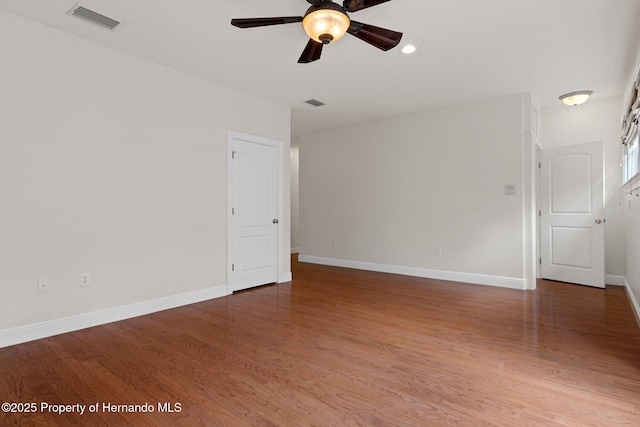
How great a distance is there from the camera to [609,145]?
4.91m

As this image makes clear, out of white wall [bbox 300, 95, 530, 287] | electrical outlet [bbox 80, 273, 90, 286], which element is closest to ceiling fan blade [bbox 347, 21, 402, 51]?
white wall [bbox 300, 95, 530, 287]

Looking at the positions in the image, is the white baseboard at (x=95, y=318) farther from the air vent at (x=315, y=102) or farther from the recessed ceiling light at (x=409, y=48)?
the recessed ceiling light at (x=409, y=48)

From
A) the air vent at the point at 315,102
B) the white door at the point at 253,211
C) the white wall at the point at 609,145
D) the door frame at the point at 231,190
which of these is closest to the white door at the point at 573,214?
the white wall at the point at 609,145

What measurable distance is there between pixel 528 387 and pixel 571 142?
4496 millimetres

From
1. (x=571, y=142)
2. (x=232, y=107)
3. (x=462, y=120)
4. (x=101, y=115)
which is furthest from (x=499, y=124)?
(x=101, y=115)

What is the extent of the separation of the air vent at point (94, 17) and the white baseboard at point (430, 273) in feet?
16.5

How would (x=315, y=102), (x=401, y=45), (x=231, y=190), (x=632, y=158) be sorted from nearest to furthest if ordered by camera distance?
(x=401, y=45) < (x=632, y=158) < (x=231, y=190) < (x=315, y=102)

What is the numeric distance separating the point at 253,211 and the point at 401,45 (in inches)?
110

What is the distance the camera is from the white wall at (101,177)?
2826 millimetres

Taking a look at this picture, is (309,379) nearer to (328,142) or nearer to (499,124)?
(499,124)

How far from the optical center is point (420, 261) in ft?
18.5

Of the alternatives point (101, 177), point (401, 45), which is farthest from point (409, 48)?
A: point (101, 177)

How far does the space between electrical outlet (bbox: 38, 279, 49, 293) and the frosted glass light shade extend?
3.06m

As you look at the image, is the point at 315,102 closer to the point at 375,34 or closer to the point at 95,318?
the point at 375,34
